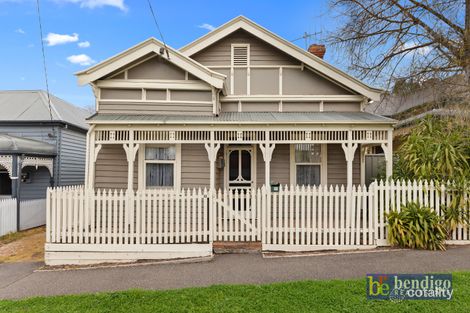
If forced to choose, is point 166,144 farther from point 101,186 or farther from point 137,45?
point 137,45

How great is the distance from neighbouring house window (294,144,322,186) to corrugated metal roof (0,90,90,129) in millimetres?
9649

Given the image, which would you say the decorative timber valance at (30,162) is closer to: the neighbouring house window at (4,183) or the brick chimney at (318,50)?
the neighbouring house window at (4,183)

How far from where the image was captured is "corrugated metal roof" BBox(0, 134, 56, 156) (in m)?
10.3

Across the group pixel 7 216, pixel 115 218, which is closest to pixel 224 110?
pixel 115 218

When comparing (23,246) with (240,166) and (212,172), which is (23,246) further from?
(240,166)

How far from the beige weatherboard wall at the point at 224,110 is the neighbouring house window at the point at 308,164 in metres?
0.18

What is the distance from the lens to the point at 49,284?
5398mm

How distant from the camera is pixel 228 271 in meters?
5.71

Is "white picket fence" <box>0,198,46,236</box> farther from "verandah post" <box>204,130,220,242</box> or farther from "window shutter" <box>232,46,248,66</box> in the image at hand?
"window shutter" <box>232,46,248,66</box>

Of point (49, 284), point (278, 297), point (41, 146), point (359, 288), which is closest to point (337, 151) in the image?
point (359, 288)

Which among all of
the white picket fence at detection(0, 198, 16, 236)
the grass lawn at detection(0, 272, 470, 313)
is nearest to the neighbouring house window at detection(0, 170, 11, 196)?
the white picket fence at detection(0, 198, 16, 236)

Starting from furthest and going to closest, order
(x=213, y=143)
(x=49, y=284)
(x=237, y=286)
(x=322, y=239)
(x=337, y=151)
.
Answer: (x=337, y=151) → (x=213, y=143) → (x=322, y=239) → (x=49, y=284) → (x=237, y=286)

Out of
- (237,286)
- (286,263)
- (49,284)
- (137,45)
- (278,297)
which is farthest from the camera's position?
(137,45)

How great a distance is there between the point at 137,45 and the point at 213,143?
3865 millimetres
